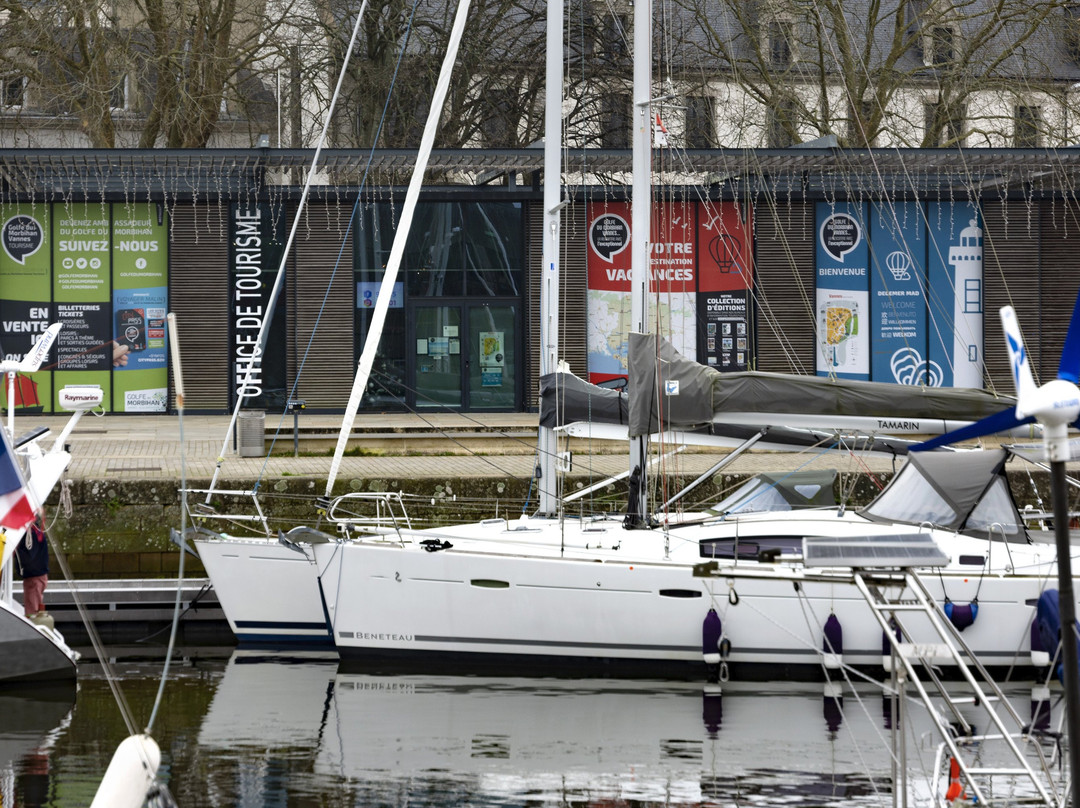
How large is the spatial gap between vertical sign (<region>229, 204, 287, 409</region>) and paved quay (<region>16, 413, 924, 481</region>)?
1.43 meters

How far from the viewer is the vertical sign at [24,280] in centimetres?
2641

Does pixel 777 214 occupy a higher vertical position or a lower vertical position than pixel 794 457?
higher

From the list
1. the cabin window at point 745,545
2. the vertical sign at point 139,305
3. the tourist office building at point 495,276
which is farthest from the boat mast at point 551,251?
the vertical sign at point 139,305

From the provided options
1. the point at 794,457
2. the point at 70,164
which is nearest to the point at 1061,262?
the point at 794,457

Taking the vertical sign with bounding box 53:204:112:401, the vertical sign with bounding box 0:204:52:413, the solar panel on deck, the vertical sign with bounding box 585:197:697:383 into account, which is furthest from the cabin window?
the vertical sign with bounding box 0:204:52:413

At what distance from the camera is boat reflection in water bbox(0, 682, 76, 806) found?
9.36 meters

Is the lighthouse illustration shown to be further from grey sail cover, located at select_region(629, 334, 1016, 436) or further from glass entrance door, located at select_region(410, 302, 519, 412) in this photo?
grey sail cover, located at select_region(629, 334, 1016, 436)

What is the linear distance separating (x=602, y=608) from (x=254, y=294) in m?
16.2

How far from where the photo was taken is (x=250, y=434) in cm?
1973

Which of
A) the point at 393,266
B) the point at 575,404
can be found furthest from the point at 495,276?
the point at 575,404

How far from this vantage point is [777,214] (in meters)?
28.1

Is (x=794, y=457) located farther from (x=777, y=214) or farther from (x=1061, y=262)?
(x=1061, y=262)

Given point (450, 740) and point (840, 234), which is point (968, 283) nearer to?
point (840, 234)

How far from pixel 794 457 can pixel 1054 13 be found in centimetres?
1247
